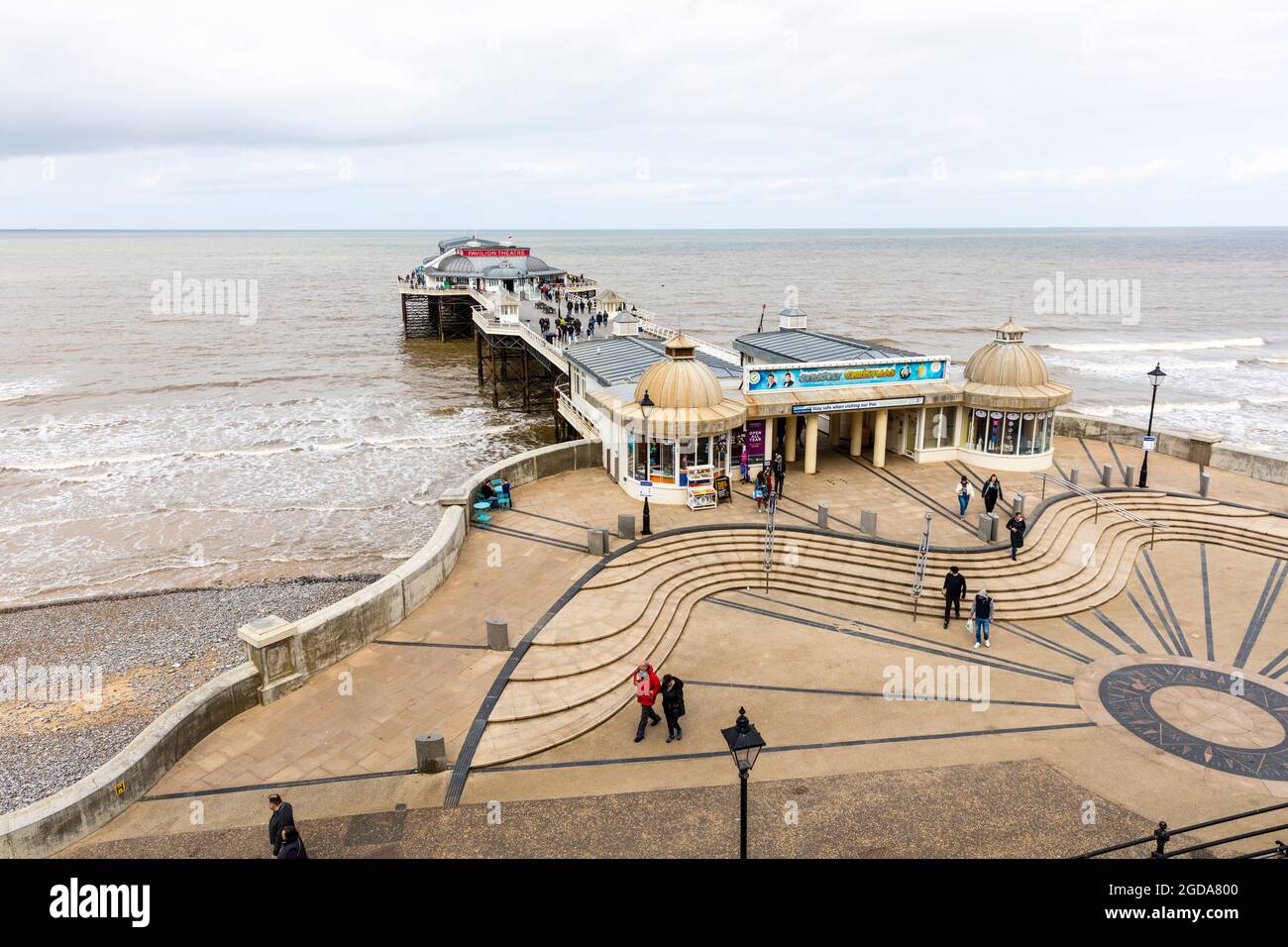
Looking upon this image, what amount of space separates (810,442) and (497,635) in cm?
1240

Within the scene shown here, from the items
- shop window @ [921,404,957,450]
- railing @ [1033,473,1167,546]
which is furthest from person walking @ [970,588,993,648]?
shop window @ [921,404,957,450]

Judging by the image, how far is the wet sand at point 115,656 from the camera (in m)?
15.6

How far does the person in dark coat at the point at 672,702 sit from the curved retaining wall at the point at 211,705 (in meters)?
5.68

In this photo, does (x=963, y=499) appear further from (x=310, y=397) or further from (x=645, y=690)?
(x=310, y=397)

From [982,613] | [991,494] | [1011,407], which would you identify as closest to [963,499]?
[991,494]

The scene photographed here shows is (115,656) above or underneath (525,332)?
underneath

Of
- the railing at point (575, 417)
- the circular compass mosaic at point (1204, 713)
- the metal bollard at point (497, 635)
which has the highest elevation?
the railing at point (575, 417)

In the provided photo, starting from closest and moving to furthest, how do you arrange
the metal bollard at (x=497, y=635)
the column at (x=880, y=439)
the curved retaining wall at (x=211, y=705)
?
the curved retaining wall at (x=211, y=705) → the metal bollard at (x=497, y=635) → the column at (x=880, y=439)

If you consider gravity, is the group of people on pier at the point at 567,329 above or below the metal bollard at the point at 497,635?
above

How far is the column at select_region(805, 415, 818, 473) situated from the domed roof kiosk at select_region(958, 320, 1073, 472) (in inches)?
185

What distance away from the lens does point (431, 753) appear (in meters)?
11.6

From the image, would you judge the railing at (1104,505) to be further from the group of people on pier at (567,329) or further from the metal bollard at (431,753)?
the group of people on pier at (567,329)

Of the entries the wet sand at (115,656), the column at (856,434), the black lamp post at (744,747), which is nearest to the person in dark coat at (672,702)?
the black lamp post at (744,747)

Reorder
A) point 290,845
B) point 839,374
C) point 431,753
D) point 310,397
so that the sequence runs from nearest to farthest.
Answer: point 290,845, point 431,753, point 839,374, point 310,397
